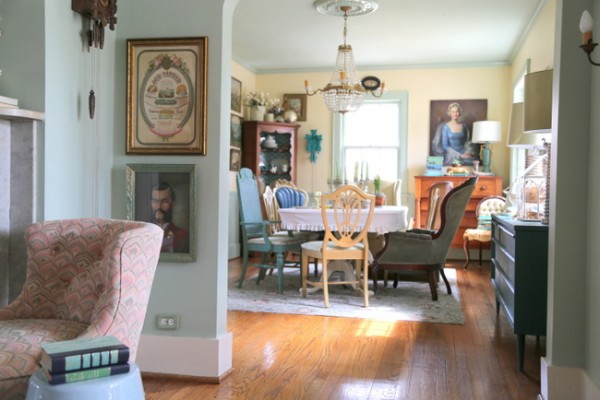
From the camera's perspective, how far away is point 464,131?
769cm

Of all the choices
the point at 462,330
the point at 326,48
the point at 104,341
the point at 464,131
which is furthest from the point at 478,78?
the point at 104,341

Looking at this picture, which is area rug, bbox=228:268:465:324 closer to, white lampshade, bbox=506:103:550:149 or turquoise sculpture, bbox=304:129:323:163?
white lampshade, bbox=506:103:550:149

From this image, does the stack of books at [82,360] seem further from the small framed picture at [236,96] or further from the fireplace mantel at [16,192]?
the small framed picture at [236,96]

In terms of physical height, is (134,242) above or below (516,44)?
below

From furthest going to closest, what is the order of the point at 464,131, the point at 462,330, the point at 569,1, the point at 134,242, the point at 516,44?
the point at 464,131
the point at 516,44
the point at 462,330
the point at 569,1
the point at 134,242

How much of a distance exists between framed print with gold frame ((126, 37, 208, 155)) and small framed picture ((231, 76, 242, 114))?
4.43 meters

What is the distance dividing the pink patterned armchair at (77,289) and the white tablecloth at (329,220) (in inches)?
119

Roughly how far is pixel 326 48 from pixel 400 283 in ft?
9.81

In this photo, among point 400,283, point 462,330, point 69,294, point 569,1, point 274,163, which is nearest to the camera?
point 69,294

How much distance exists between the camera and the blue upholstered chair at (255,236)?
537 centimetres

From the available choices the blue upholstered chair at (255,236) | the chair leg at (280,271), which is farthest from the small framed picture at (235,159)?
the chair leg at (280,271)

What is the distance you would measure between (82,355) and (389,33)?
5.43 m

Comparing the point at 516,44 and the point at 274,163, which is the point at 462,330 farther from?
the point at 274,163

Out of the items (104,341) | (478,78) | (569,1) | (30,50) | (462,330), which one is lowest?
(462,330)
